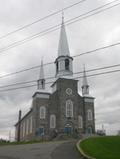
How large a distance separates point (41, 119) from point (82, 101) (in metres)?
9.43

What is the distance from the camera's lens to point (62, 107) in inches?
2042

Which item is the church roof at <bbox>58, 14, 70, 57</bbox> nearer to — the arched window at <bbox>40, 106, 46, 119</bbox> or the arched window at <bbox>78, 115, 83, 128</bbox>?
the arched window at <bbox>40, 106, 46, 119</bbox>

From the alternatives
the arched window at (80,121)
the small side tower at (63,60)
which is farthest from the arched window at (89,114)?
the small side tower at (63,60)

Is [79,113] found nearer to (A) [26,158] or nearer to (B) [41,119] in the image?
(B) [41,119]

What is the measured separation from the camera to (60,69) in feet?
179

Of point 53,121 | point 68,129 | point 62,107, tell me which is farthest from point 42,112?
point 68,129

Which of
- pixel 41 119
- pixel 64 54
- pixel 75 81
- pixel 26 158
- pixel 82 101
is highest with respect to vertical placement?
pixel 64 54

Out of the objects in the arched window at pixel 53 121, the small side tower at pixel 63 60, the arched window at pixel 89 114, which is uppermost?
the small side tower at pixel 63 60

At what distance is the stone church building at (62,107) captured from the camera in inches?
1970

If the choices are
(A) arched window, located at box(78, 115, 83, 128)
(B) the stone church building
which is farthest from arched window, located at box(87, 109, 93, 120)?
(A) arched window, located at box(78, 115, 83, 128)

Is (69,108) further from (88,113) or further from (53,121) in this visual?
(88,113)

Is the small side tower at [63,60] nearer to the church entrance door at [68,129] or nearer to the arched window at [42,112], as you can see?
the arched window at [42,112]

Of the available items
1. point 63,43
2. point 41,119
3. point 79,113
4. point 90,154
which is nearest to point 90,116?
point 79,113

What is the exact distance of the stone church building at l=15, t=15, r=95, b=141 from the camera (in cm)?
5003
